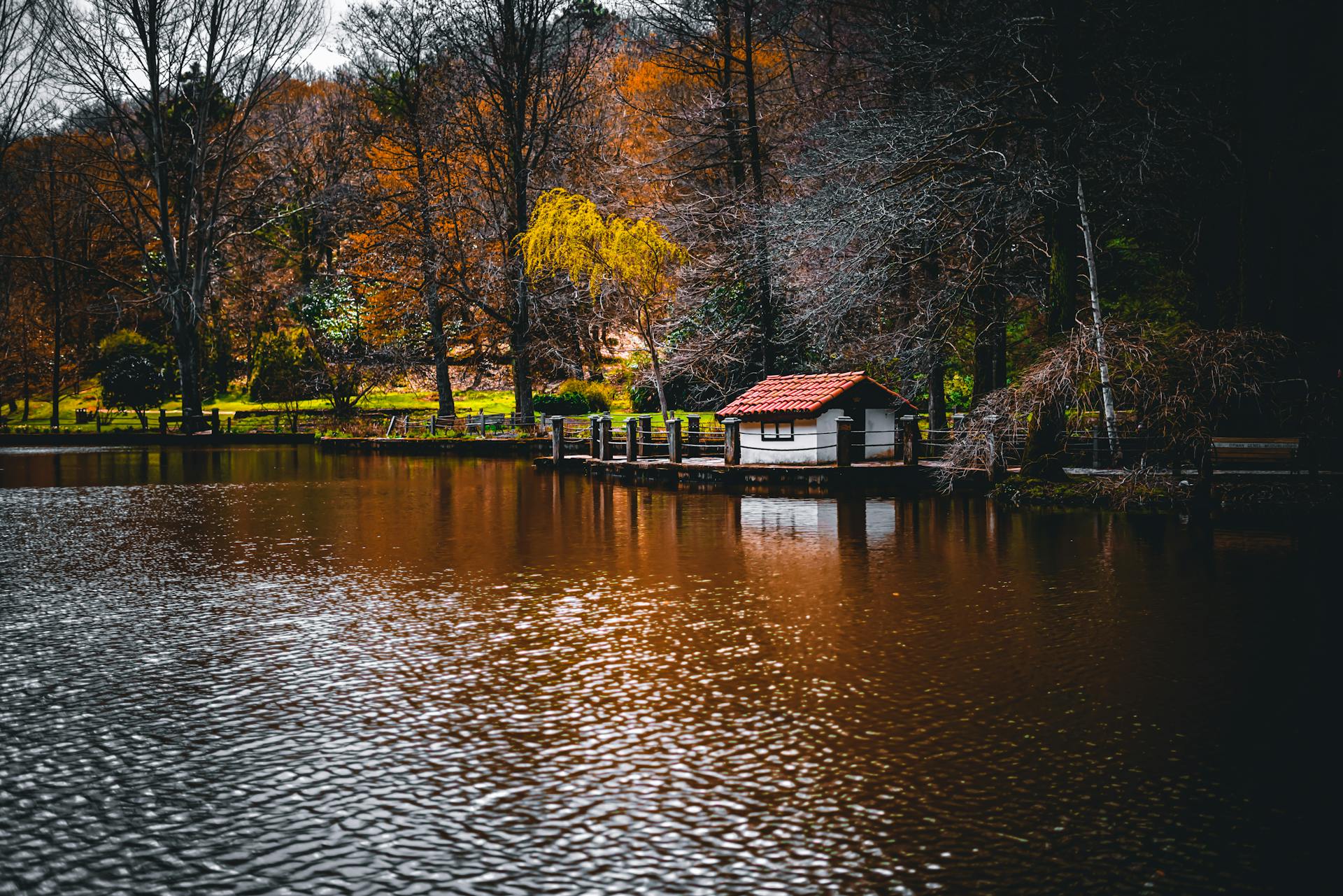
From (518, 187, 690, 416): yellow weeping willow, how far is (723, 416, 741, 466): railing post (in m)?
7.71

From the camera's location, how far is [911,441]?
27.1 m

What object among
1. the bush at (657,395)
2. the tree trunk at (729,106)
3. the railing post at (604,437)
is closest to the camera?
the railing post at (604,437)

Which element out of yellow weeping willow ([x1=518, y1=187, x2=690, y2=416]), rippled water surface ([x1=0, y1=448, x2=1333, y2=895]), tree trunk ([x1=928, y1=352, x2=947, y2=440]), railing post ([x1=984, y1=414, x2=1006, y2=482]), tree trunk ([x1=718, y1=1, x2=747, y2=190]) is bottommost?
rippled water surface ([x1=0, y1=448, x2=1333, y2=895])

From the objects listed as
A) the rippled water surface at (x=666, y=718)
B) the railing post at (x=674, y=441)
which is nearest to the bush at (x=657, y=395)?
the railing post at (x=674, y=441)

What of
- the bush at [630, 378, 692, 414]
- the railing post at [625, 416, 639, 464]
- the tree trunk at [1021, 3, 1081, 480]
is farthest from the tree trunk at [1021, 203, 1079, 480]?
the bush at [630, 378, 692, 414]

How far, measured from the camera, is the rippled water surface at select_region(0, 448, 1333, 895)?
18.6ft

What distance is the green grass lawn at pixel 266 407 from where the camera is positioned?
5603 cm

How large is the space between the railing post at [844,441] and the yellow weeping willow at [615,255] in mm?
10245

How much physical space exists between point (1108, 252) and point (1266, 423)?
956 cm

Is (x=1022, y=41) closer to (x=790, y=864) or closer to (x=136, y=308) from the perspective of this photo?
(x=790, y=864)

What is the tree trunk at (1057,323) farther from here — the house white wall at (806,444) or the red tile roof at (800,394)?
the house white wall at (806,444)

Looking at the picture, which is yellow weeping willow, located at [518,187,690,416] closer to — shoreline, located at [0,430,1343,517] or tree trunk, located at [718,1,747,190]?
tree trunk, located at [718,1,747,190]

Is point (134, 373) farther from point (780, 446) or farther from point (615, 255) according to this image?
point (780, 446)

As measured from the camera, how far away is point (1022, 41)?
2233cm
